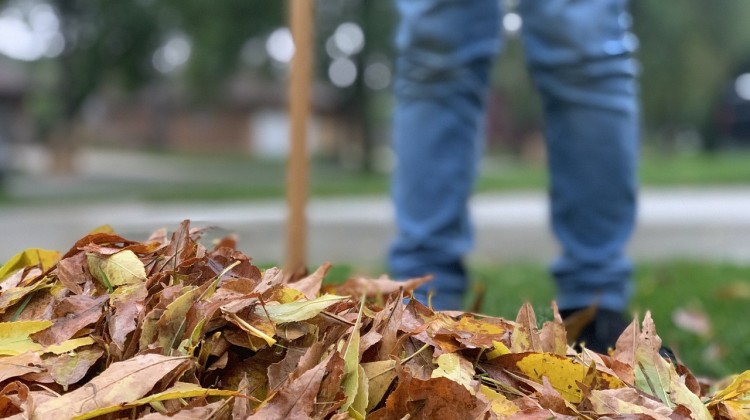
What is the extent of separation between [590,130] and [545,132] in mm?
128

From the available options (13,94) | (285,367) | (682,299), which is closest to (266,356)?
(285,367)

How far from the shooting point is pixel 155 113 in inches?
1457

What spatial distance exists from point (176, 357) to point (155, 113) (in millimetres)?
37920

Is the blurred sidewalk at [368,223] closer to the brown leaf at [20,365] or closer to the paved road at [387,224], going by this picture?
the paved road at [387,224]

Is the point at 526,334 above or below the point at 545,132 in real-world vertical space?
below

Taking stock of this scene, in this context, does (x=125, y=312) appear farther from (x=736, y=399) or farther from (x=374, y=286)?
(x=736, y=399)

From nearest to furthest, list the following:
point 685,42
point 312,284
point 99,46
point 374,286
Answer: point 312,284
point 374,286
point 99,46
point 685,42

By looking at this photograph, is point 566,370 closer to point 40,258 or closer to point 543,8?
point 40,258

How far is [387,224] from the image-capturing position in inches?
263

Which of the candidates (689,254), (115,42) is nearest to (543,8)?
(689,254)

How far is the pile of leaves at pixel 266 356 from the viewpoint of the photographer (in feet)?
2.25

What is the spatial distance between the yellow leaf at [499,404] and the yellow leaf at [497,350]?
1.9 inches

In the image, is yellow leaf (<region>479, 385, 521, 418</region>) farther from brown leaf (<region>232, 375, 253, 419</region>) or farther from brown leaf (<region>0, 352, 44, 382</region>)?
brown leaf (<region>0, 352, 44, 382</region>)

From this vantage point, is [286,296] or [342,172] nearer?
[286,296]
